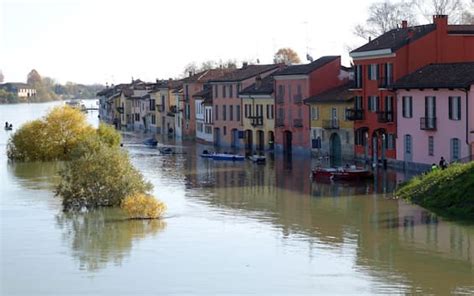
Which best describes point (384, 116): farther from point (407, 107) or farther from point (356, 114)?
A: point (356, 114)

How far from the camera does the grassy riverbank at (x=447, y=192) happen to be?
36781mm

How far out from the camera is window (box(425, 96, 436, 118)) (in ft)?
159

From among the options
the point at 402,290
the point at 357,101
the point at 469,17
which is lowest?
the point at 402,290

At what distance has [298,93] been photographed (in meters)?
66.6

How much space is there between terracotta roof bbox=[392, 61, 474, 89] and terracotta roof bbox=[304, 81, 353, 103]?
8.38m

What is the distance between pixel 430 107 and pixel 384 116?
5.68m

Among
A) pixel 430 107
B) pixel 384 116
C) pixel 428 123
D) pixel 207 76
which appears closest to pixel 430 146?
pixel 428 123

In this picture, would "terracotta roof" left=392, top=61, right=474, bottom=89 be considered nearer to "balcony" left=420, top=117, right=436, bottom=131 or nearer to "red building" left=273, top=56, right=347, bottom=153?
"balcony" left=420, top=117, right=436, bottom=131

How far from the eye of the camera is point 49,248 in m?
31.5

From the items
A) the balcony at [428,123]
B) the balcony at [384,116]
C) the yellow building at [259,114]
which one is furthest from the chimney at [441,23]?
the yellow building at [259,114]

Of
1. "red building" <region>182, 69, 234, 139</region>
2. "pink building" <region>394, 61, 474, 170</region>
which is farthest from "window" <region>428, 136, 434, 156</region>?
"red building" <region>182, 69, 234, 139</region>

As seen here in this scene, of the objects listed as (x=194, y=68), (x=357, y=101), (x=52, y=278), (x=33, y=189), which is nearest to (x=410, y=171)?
(x=357, y=101)

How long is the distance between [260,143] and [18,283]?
1875 inches

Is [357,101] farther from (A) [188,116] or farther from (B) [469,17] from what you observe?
(A) [188,116]
